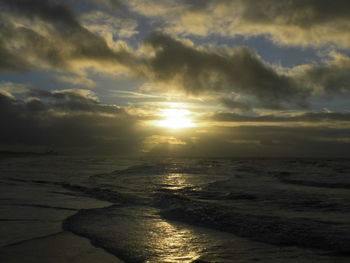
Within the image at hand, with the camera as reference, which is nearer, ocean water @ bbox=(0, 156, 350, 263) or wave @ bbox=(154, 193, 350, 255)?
ocean water @ bbox=(0, 156, 350, 263)

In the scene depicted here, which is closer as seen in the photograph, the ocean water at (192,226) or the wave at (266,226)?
the ocean water at (192,226)

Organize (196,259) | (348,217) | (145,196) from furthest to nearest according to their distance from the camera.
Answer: (145,196)
(348,217)
(196,259)

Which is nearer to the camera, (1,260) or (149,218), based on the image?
(1,260)

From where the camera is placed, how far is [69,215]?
942 cm

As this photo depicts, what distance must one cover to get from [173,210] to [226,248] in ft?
15.6

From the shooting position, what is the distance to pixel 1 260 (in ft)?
17.3

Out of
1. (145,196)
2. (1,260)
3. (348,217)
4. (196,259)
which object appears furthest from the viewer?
(145,196)

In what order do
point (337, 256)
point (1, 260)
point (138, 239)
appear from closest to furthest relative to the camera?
1. point (1, 260)
2. point (337, 256)
3. point (138, 239)

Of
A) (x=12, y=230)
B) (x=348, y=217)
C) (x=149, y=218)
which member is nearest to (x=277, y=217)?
(x=348, y=217)

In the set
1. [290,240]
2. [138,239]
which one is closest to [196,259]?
[138,239]

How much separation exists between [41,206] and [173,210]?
15.4 ft

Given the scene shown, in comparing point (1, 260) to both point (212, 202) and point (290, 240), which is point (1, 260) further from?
point (212, 202)

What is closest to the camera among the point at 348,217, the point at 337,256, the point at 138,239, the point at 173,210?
the point at 337,256

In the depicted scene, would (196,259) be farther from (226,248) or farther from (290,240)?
(290,240)
